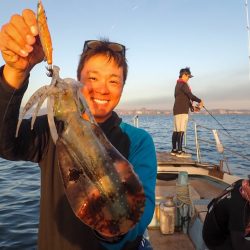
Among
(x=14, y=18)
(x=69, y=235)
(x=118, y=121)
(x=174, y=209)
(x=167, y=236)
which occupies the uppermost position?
(x=14, y=18)

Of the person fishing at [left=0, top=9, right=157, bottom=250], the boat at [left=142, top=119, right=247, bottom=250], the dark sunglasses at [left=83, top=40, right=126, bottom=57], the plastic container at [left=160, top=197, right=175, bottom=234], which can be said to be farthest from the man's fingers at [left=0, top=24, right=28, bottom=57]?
the plastic container at [left=160, top=197, right=175, bottom=234]

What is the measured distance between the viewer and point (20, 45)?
195 centimetres

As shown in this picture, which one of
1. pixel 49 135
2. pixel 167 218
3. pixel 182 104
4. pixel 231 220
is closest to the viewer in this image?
pixel 49 135

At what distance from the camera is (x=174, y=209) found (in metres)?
7.57

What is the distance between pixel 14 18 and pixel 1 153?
112 centimetres

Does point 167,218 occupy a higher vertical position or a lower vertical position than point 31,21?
lower

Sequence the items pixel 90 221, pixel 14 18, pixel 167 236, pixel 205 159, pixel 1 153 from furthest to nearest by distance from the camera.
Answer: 1. pixel 205 159
2. pixel 167 236
3. pixel 1 153
4. pixel 14 18
5. pixel 90 221

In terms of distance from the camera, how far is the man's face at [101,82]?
2883 mm

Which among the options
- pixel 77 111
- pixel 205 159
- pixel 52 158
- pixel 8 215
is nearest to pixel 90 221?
pixel 77 111

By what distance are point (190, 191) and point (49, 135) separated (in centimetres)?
716

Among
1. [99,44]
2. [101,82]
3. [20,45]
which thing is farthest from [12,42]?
[99,44]

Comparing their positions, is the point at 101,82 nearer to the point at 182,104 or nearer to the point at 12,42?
the point at 12,42

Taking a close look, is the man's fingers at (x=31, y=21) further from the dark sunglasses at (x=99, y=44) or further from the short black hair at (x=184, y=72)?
the short black hair at (x=184, y=72)

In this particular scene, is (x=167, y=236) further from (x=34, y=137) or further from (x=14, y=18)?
(x=14, y=18)
